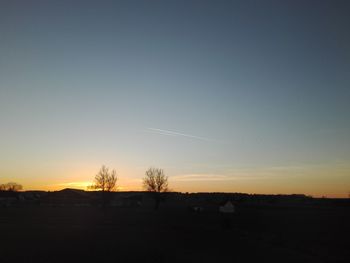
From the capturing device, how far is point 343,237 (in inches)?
1598

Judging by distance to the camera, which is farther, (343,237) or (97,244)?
(343,237)

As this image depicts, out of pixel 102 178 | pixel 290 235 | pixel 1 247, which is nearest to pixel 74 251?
pixel 1 247

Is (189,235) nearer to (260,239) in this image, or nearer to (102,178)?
(260,239)

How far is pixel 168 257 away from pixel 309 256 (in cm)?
1053

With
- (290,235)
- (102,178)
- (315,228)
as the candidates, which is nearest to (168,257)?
(290,235)

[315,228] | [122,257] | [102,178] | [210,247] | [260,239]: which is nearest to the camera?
[122,257]

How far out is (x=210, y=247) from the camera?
32.9 meters

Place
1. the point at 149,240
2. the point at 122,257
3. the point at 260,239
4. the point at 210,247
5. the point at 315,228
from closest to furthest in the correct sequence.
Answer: the point at 122,257 → the point at 210,247 → the point at 149,240 → the point at 260,239 → the point at 315,228

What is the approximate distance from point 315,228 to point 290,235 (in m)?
7.43

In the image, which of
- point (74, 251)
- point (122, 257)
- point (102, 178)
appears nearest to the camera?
point (122, 257)

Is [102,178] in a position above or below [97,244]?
above

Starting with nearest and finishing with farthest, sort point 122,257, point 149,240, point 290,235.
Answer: point 122,257, point 149,240, point 290,235

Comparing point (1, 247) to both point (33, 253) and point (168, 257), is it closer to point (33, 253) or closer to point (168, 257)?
point (33, 253)

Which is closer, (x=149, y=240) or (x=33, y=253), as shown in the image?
(x=33, y=253)
